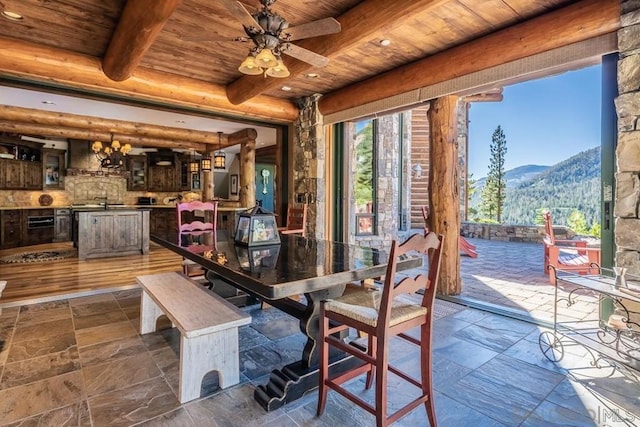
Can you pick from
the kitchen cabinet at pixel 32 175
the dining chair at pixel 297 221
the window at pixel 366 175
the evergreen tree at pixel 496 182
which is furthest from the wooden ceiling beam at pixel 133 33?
the evergreen tree at pixel 496 182

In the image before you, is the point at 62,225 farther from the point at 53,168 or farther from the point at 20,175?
the point at 53,168

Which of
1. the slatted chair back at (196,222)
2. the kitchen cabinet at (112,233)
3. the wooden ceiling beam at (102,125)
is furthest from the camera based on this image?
the kitchen cabinet at (112,233)

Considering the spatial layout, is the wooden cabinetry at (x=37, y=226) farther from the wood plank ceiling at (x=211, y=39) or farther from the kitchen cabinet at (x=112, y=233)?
the wood plank ceiling at (x=211, y=39)

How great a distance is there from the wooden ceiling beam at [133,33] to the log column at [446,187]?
2.74m

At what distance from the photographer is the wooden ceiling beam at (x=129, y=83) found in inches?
128

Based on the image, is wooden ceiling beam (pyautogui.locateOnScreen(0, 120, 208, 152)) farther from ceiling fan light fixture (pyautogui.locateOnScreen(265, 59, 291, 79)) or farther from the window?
ceiling fan light fixture (pyautogui.locateOnScreen(265, 59, 291, 79))

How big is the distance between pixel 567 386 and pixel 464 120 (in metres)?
9.36

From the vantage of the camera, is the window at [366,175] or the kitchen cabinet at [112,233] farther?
the window at [366,175]

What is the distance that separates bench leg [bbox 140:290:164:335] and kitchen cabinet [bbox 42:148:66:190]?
757 centimetres

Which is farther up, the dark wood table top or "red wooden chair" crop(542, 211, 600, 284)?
the dark wood table top

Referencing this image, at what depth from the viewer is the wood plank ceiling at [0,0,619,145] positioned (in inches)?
101

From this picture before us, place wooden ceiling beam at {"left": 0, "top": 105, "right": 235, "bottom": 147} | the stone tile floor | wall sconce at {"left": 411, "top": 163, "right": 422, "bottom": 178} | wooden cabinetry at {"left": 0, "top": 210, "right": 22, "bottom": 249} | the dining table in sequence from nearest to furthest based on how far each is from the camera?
the dining table, the stone tile floor, wooden ceiling beam at {"left": 0, "top": 105, "right": 235, "bottom": 147}, wooden cabinetry at {"left": 0, "top": 210, "right": 22, "bottom": 249}, wall sconce at {"left": 411, "top": 163, "right": 422, "bottom": 178}

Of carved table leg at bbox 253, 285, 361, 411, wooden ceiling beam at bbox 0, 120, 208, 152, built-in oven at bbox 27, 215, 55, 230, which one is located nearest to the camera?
carved table leg at bbox 253, 285, 361, 411

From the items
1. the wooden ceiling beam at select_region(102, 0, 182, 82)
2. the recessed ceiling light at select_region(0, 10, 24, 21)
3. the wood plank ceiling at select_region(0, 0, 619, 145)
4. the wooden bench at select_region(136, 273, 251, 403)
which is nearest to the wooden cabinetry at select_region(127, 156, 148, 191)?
the wood plank ceiling at select_region(0, 0, 619, 145)
